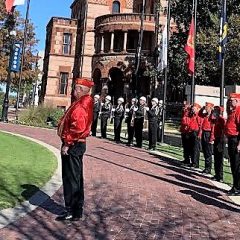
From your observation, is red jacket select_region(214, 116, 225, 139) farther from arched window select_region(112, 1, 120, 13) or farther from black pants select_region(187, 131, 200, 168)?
arched window select_region(112, 1, 120, 13)

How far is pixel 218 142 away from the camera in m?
12.0

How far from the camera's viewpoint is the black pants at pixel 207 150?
1277 cm

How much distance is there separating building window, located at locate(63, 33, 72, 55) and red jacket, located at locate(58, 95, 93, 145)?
1856 inches

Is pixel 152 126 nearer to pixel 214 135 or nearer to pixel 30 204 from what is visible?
pixel 214 135

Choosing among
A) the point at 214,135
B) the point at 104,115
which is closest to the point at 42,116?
the point at 104,115

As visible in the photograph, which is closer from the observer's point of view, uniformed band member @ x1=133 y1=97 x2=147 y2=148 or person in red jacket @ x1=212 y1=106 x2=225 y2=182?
person in red jacket @ x1=212 y1=106 x2=225 y2=182

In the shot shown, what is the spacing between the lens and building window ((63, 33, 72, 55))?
53312mm

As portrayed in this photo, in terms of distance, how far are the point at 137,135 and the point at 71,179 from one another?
11924 mm

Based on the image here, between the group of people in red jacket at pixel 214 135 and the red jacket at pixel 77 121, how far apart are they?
3548 mm

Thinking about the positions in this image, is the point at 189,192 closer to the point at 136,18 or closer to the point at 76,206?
the point at 76,206

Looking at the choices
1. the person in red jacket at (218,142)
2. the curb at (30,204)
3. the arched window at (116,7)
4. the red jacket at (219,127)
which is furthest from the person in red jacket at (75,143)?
the arched window at (116,7)

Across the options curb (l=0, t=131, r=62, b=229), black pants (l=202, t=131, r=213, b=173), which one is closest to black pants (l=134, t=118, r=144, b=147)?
black pants (l=202, t=131, r=213, b=173)

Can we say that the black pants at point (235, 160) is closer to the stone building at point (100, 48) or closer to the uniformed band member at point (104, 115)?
the uniformed band member at point (104, 115)

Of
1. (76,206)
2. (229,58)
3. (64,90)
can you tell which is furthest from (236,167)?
(64,90)
